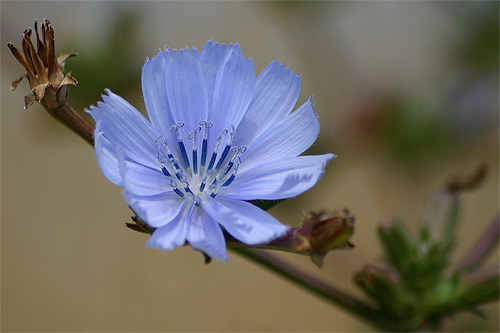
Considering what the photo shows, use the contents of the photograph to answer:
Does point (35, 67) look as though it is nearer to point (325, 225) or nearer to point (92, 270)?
point (325, 225)

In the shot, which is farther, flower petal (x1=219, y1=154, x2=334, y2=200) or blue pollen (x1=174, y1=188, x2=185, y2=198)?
blue pollen (x1=174, y1=188, x2=185, y2=198)

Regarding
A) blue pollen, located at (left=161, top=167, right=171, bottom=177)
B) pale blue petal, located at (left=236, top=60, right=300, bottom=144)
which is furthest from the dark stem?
pale blue petal, located at (left=236, top=60, right=300, bottom=144)

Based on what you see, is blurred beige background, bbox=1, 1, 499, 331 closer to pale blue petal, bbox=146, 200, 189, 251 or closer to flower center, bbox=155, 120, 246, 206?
flower center, bbox=155, 120, 246, 206

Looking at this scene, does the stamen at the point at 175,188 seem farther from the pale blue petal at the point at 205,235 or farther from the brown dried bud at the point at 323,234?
the brown dried bud at the point at 323,234

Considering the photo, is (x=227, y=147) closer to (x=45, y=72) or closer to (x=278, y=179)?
(x=278, y=179)

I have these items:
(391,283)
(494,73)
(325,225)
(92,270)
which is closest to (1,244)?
(92,270)

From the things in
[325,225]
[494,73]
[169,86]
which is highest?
[494,73]
